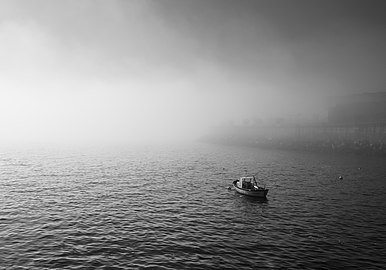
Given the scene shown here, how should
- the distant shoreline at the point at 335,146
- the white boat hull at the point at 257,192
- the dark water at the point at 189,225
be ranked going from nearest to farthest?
the dark water at the point at 189,225
the white boat hull at the point at 257,192
the distant shoreline at the point at 335,146

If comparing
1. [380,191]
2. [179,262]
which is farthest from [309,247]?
[380,191]

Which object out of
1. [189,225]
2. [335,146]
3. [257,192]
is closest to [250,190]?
[257,192]

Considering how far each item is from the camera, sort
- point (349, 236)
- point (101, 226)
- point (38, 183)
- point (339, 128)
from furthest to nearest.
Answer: point (339, 128), point (38, 183), point (101, 226), point (349, 236)

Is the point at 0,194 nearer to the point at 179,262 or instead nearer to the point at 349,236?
the point at 179,262

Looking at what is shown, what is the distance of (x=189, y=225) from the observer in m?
35.8

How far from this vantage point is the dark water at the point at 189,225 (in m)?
26.0

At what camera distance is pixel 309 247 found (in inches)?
1140

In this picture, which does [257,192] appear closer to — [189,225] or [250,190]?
[250,190]

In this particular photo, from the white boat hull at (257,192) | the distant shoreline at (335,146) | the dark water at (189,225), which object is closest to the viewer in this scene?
the dark water at (189,225)

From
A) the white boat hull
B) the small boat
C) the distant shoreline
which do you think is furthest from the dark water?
the distant shoreline

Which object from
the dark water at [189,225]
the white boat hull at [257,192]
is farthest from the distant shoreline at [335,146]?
the white boat hull at [257,192]

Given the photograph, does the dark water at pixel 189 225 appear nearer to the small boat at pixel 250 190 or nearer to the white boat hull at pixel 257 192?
the white boat hull at pixel 257 192

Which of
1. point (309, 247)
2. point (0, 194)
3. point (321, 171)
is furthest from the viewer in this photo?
point (321, 171)

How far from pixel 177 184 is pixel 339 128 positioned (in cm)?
12711
